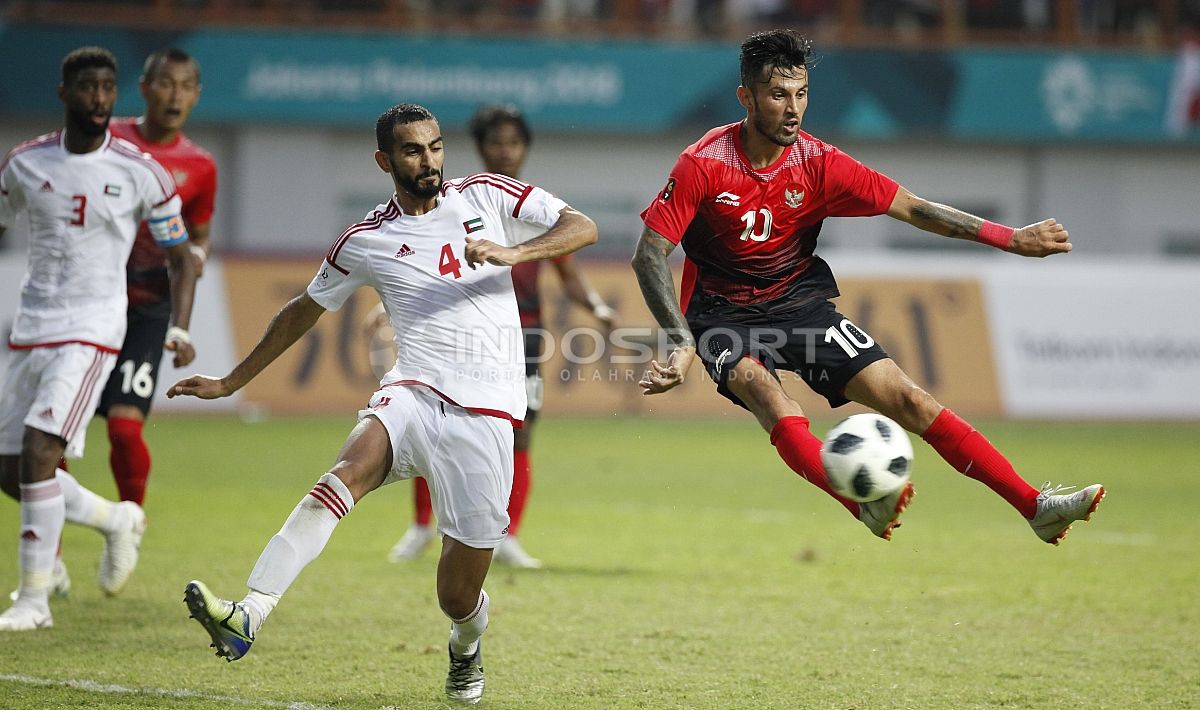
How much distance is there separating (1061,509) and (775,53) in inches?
87.1

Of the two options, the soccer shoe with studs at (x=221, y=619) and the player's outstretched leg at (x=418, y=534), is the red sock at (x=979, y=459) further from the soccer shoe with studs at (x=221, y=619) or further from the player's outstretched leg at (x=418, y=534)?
the player's outstretched leg at (x=418, y=534)

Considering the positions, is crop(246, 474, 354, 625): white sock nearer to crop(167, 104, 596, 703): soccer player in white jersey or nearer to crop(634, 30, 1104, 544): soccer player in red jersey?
crop(167, 104, 596, 703): soccer player in white jersey

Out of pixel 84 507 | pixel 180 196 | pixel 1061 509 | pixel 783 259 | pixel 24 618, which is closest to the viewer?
pixel 1061 509

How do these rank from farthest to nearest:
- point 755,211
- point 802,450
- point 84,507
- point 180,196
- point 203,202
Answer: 1. point 203,202
2. point 180,196
3. point 84,507
4. point 755,211
5. point 802,450

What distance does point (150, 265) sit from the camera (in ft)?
25.6

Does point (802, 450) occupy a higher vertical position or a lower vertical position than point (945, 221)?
lower

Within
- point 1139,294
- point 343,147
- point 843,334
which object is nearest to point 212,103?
point 343,147

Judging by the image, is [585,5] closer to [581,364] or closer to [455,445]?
[581,364]

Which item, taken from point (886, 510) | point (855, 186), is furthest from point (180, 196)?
point (886, 510)

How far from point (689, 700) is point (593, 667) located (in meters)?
0.70

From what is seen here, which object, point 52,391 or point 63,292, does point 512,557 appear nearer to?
point 52,391

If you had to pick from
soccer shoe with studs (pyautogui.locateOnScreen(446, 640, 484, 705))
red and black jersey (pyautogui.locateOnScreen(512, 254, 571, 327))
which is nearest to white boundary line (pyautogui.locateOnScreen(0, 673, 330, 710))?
soccer shoe with studs (pyautogui.locateOnScreen(446, 640, 484, 705))

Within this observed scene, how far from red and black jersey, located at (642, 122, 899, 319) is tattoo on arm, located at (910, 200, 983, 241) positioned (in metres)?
0.16

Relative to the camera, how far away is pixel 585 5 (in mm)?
24922
